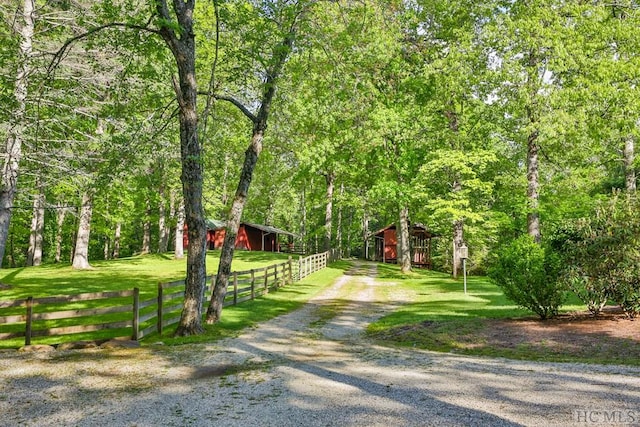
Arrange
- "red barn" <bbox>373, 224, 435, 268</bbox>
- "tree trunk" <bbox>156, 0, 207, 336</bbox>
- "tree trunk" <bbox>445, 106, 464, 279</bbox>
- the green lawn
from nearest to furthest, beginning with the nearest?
"tree trunk" <bbox>156, 0, 207, 336</bbox> → the green lawn → "tree trunk" <bbox>445, 106, 464, 279</bbox> → "red barn" <bbox>373, 224, 435, 268</bbox>

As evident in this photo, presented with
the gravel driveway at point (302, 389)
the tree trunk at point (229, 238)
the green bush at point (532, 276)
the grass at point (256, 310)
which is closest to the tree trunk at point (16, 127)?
the tree trunk at point (229, 238)

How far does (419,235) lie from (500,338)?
126 ft

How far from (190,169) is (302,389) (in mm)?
6167

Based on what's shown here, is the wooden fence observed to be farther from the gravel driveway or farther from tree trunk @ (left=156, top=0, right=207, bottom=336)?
tree trunk @ (left=156, top=0, right=207, bottom=336)

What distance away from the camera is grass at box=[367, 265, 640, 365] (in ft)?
29.5

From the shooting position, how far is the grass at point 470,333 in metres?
8.98

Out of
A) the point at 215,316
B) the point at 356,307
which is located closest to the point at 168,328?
the point at 215,316

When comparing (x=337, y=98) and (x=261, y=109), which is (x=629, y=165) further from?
(x=261, y=109)

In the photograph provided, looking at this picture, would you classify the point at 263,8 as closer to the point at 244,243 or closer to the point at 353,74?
the point at 353,74

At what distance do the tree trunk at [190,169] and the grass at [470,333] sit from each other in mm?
4529

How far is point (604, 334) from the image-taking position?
10211 mm

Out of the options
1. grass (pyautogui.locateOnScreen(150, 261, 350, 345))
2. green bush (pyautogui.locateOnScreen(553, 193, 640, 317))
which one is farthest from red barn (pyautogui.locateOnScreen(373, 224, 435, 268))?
green bush (pyautogui.locateOnScreen(553, 193, 640, 317))

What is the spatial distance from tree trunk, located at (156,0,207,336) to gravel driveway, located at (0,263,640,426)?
1333mm

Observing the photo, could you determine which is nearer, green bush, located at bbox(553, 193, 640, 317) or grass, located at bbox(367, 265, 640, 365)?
grass, located at bbox(367, 265, 640, 365)
